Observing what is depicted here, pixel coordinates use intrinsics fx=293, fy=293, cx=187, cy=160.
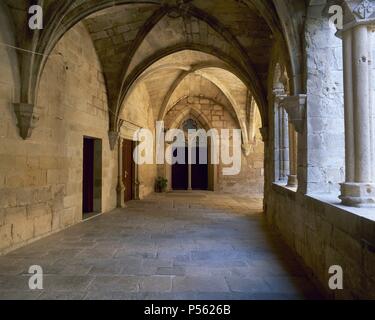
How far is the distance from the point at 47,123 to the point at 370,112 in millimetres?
3730

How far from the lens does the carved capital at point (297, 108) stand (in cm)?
277

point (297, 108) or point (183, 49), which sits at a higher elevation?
point (183, 49)

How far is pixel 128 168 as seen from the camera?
772 cm

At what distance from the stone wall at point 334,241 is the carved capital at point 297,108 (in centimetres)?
71

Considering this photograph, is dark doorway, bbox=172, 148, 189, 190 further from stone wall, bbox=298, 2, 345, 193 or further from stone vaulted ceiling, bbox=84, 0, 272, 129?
stone wall, bbox=298, 2, 345, 193

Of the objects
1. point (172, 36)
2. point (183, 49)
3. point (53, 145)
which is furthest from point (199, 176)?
point (53, 145)

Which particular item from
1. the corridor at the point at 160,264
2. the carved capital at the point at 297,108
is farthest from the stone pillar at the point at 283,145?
the carved capital at the point at 297,108

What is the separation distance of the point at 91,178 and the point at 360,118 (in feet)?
15.9

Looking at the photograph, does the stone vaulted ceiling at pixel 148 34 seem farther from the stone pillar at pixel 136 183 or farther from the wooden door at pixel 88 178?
the stone pillar at pixel 136 183

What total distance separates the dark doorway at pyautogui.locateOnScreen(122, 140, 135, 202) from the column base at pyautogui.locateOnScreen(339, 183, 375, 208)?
5871 millimetres

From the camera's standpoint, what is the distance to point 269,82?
5211mm

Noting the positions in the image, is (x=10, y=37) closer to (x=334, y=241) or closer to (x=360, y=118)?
(x=360, y=118)
